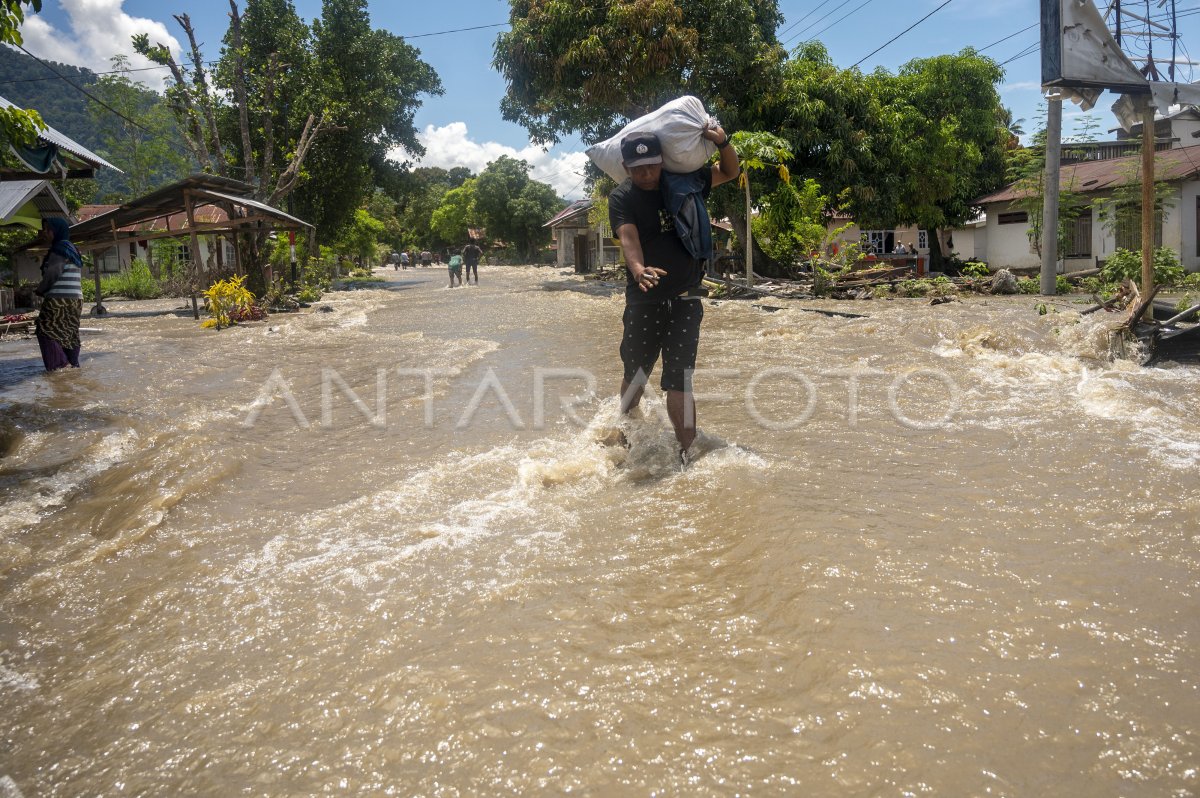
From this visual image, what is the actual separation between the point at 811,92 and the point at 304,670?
74.5 ft

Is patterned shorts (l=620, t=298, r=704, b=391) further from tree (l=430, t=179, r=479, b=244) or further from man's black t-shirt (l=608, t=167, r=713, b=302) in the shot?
tree (l=430, t=179, r=479, b=244)

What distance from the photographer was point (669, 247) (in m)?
3.87

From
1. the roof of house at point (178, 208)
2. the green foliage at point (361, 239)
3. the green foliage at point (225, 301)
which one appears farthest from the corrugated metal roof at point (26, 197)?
the green foliage at point (361, 239)

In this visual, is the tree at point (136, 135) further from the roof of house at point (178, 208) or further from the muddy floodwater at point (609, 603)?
the muddy floodwater at point (609, 603)

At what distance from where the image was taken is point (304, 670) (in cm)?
210

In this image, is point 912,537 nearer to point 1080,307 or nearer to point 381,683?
point 381,683

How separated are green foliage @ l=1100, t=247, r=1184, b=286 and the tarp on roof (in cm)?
1795

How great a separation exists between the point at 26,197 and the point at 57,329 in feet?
16.2

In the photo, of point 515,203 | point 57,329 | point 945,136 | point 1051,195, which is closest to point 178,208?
point 57,329

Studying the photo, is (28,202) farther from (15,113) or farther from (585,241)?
(585,241)

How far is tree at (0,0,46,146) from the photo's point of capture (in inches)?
186

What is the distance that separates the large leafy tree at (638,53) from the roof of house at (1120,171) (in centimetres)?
822

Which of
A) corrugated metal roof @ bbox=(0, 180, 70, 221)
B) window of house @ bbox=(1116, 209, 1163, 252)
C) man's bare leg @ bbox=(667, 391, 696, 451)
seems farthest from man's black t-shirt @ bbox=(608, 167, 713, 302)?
window of house @ bbox=(1116, 209, 1163, 252)

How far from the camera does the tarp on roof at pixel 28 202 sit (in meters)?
11.4
